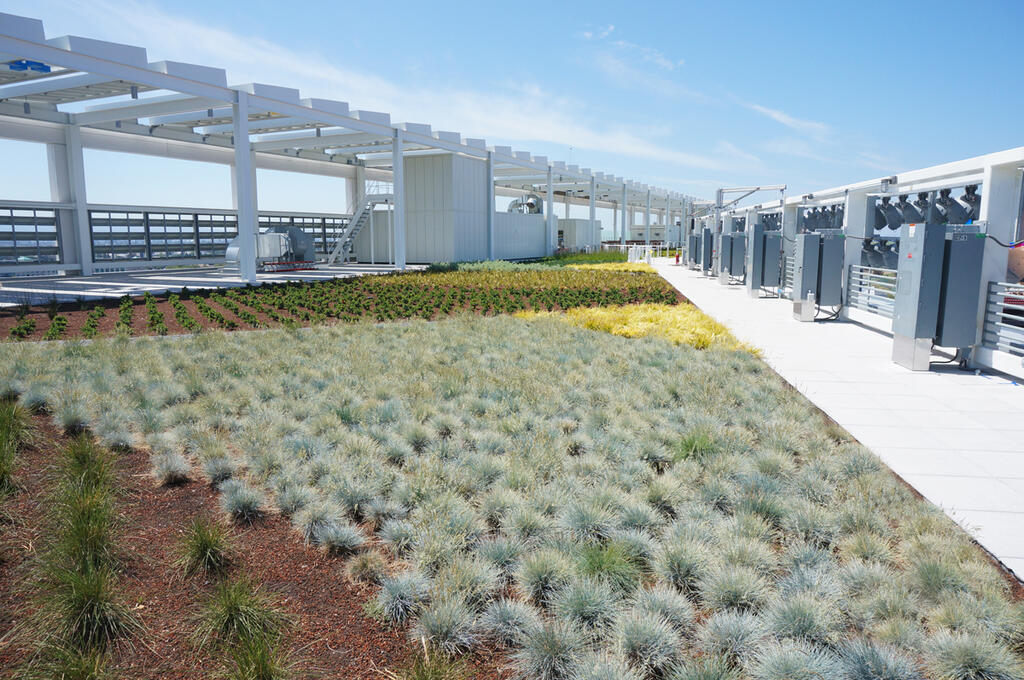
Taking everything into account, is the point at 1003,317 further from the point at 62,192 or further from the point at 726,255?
the point at 62,192

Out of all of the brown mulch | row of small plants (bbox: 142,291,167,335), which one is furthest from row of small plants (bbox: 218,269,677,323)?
the brown mulch

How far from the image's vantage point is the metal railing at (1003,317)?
7.16 metres

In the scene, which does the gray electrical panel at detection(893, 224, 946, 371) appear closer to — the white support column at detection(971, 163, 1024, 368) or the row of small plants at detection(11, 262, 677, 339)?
the white support column at detection(971, 163, 1024, 368)

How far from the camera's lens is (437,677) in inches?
97.7

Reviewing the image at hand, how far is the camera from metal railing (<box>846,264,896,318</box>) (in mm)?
10570

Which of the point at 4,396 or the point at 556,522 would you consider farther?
the point at 4,396

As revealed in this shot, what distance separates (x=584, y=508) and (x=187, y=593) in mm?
2168

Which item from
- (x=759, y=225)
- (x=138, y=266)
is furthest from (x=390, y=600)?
(x=138, y=266)

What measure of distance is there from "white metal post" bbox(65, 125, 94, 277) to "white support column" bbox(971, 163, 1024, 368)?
25.3m

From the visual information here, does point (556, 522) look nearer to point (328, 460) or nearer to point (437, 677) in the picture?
point (437, 677)

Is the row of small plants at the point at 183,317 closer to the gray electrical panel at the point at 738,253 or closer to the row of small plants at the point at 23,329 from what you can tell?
the row of small plants at the point at 23,329

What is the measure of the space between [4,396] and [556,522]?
568 cm

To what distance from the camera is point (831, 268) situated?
39.5 ft

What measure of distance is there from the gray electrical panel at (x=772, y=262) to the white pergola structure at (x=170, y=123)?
46.6 feet
